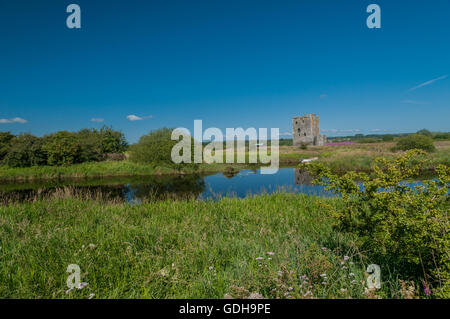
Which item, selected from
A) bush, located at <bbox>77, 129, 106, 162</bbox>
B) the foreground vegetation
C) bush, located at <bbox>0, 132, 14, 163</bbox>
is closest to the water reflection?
the foreground vegetation

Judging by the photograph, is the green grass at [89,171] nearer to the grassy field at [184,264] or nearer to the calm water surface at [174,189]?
the calm water surface at [174,189]

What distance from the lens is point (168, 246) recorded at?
4859 mm

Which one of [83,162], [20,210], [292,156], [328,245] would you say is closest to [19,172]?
[83,162]

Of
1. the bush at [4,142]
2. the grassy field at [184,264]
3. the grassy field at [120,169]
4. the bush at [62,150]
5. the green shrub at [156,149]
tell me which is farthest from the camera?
the bush at [4,142]

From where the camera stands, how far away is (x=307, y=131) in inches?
2557

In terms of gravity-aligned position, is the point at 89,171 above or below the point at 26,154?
below

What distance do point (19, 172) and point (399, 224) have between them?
131 ft

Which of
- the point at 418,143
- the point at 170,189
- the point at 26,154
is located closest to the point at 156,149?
the point at 170,189

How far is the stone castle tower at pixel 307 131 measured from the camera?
63.7m

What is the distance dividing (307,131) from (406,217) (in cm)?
6586

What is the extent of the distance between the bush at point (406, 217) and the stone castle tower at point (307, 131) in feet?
204

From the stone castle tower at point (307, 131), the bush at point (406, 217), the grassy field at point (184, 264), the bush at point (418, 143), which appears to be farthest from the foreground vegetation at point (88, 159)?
the stone castle tower at point (307, 131)

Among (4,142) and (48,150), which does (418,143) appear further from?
(4,142)
